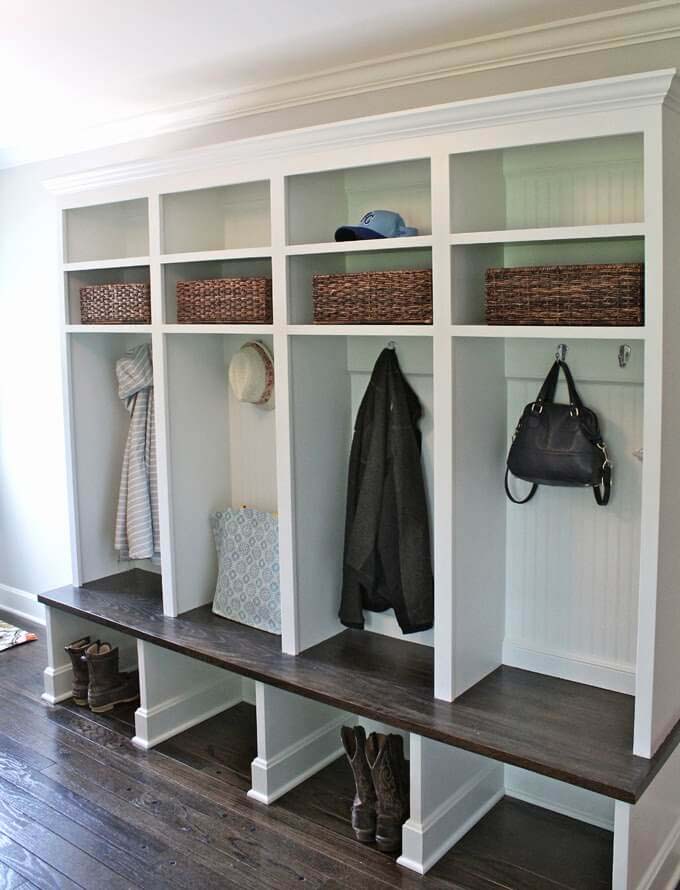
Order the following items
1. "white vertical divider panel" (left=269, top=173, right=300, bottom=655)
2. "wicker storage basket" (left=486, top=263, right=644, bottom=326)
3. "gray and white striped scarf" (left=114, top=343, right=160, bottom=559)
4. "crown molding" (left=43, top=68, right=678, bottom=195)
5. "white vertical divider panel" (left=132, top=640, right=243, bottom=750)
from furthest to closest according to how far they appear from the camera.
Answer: "gray and white striped scarf" (left=114, top=343, right=160, bottom=559) → "white vertical divider panel" (left=132, top=640, right=243, bottom=750) → "white vertical divider panel" (left=269, top=173, right=300, bottom=655) → "wicker storage basket" (left=486, top=263, right=644, bottom=326) → "crown molding" (left=43, top=68, right=678, bottom=195)

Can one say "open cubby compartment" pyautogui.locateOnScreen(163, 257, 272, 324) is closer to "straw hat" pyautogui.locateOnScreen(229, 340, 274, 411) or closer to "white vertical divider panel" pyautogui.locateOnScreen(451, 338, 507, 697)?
"straw hat" pyautogui.locateOnScreen(229, 340, 274, 411)

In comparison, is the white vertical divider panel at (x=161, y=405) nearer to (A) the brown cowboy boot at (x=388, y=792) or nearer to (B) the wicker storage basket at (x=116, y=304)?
(B) the wicker storage basket at (x=116, y=304)

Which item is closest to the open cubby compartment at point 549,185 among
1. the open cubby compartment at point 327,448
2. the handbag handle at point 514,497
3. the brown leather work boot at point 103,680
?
the open cubby compartment at point 327,448

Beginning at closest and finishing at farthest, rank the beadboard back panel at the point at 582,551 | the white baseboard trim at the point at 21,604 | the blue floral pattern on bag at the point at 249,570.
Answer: the beadboard back panel at the point at 582,551 < the blue floral pattern on bag at the point at 249,570 < the white baseboard trim at the point at 21,604

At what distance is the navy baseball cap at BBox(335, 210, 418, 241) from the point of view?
9.37ft

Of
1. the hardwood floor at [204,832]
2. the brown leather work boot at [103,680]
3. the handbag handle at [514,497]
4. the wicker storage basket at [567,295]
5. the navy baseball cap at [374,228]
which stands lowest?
the hardwood floor at [204,832]

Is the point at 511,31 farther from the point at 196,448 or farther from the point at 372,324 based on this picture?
the point at 196,448

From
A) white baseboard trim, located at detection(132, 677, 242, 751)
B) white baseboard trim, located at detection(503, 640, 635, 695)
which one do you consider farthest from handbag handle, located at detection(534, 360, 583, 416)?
white baseboard trim, located at detection(132, 677, 242, 751)

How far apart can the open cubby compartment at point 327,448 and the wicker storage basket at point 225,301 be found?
0.21 meters

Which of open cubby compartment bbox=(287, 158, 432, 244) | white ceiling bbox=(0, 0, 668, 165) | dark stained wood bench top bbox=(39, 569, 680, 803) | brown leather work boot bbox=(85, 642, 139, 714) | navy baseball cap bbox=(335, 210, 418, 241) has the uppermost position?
white ceiling bbox=(0, 0, 668, 165)

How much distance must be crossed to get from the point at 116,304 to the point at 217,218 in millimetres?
521

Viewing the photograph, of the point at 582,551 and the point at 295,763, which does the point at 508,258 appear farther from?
the point at 295,763

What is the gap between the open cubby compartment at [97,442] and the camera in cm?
387

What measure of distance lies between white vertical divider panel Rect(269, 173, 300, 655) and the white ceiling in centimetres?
46
